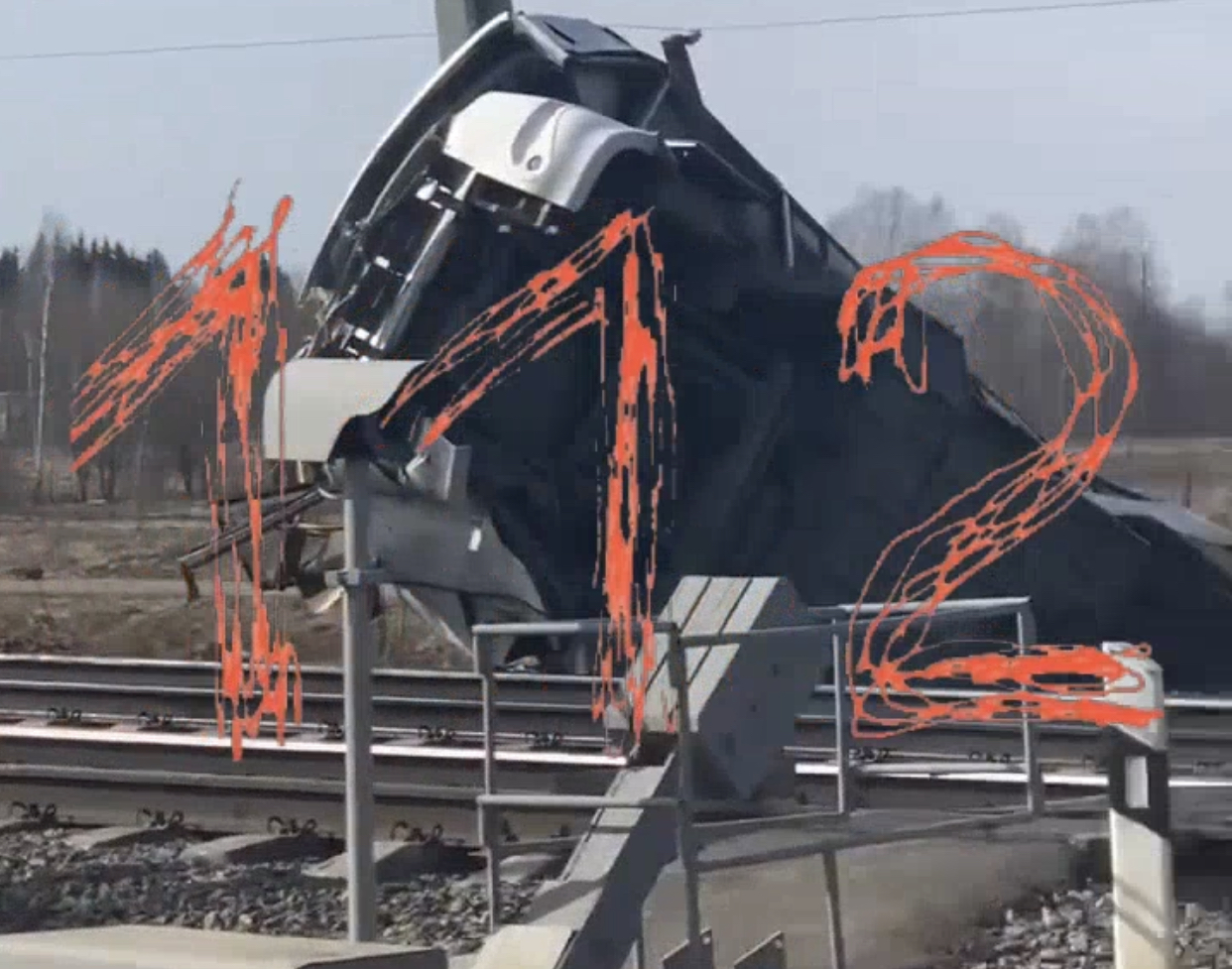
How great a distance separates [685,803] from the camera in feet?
15.9

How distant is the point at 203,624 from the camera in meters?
22.3

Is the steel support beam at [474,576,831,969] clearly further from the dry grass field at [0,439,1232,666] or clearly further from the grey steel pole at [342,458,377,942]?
the dry grass field at [0,439,1232,666]

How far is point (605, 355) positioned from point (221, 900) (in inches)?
198

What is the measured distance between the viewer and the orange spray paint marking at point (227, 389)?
11.4 m

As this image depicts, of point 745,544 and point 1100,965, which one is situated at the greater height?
point 745,544

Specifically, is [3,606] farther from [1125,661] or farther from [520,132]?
[1125,661]

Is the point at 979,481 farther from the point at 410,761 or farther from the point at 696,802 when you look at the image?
the point at 696,802

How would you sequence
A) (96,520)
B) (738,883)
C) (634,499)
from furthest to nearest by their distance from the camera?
1. (96,520)
2. (634,499)
3. (738,883)

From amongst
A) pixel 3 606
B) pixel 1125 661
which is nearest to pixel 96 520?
pixel 3 606

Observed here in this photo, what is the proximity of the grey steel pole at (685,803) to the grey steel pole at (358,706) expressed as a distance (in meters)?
0.89

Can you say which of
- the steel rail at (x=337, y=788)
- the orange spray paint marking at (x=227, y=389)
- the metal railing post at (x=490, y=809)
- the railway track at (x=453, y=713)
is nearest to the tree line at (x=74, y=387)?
the orange spray paint marking at (x=227, y=389)

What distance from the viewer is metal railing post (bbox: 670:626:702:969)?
4.87 meters

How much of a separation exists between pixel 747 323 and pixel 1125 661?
759cm

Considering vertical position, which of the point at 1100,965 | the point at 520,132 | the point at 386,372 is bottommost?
the point at 1100,965
